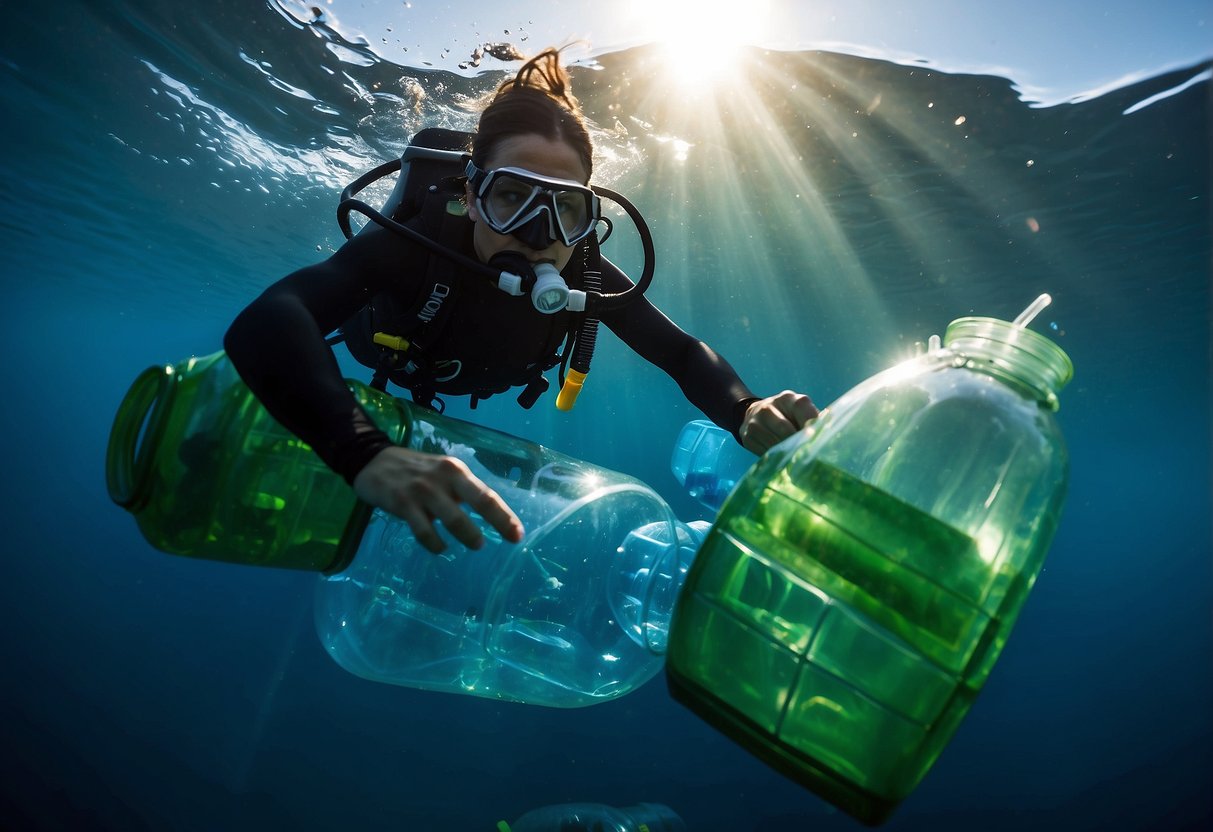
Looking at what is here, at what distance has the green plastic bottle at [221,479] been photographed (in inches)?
61.7

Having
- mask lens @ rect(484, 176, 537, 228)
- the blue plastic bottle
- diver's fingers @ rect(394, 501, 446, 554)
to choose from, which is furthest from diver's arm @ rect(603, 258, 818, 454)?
the blue plastic bottle

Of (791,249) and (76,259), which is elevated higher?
(791,249)

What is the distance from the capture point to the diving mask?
94.3 inches

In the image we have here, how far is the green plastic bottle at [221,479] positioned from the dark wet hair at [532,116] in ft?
4.92

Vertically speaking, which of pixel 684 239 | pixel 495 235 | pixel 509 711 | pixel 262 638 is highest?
pixel 684 239

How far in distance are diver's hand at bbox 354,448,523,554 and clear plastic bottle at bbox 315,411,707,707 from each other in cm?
110

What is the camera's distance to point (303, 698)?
10883 mm

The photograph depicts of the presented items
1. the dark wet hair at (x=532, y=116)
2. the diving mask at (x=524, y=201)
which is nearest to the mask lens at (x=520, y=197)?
the diving mask at (x=524, y=201)

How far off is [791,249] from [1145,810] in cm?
1738

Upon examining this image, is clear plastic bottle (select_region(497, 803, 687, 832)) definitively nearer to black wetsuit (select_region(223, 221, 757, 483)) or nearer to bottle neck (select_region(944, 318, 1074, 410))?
black wetsuit (select_region(223, 221, 757, 483))

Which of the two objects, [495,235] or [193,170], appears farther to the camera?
[193,170]

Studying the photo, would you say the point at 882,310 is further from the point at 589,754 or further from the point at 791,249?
the point at 589,754

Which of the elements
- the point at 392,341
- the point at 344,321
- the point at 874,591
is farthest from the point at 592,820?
the point at 874,591

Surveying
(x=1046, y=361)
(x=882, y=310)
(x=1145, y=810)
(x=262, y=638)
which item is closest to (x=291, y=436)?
(x=1046, y=361)
